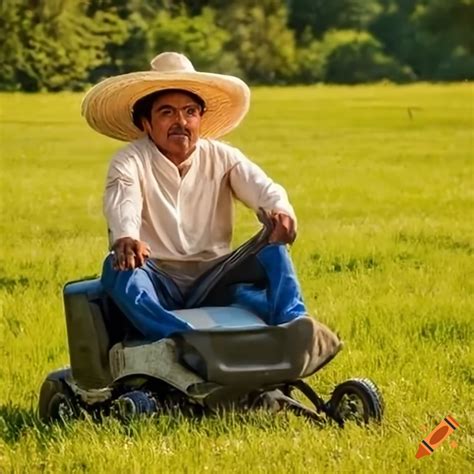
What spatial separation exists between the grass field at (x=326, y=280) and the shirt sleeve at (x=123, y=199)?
1.88 feet

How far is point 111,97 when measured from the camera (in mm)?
5543

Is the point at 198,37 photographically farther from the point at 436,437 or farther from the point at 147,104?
the point at 436,437

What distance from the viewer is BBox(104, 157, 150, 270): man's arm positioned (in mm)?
5047

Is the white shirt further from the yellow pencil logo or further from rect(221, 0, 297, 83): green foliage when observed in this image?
rect(221, 0, 297, 83): green foliage

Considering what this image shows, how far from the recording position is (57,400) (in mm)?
5469

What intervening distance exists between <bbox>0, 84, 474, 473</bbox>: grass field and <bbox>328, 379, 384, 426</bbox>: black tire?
61mm

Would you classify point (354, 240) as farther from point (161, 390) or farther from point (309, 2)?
point (309, 2)

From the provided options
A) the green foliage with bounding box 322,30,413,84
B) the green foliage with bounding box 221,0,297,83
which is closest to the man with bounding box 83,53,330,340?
the green foliage with bounding box 322,30,413,84

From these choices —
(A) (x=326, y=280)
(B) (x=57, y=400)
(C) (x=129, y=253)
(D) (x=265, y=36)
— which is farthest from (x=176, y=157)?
(D) (x=265, y=36)

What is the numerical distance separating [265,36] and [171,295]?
10625mm

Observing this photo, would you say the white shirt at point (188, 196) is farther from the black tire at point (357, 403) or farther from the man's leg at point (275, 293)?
the black tire at point (357, 403)

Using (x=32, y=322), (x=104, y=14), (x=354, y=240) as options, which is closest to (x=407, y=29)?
(x=104, y=14)

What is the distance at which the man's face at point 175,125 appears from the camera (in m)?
5.45

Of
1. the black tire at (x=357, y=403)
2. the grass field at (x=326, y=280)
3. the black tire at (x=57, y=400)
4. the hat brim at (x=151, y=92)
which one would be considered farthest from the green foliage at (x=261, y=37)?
the black tire at (x=357, y=403)
